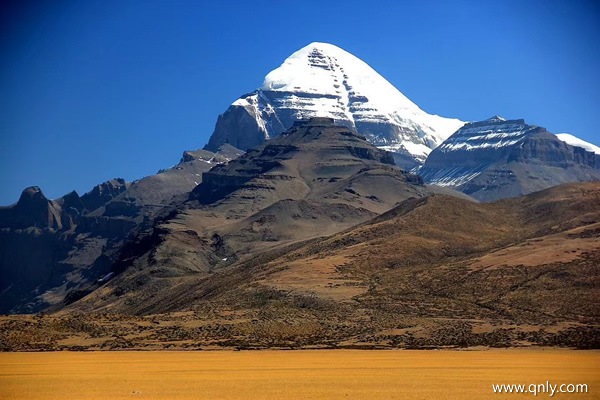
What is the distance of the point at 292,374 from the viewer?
216 feet

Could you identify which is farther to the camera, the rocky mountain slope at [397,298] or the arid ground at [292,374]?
the rocky mountain slope at [397,298]

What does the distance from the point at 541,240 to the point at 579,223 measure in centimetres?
1970

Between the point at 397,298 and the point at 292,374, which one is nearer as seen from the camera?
the point at 292,374

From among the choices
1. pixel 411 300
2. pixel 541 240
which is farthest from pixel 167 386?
pixel 541 240

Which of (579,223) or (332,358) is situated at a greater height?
(579,223)

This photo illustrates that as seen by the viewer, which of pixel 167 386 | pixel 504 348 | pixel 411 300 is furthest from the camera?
pixel 411 300

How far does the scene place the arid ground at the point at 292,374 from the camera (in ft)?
179

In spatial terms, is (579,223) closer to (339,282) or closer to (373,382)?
(339,282)

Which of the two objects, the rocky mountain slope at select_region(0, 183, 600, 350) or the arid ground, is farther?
the rocky mountain slope at select_region(0, 183, 600, 350)

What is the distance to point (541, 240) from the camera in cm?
16000

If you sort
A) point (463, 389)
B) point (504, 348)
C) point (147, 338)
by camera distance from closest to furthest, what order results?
point (463, 389)
point (504, 348)
point (147, 338)

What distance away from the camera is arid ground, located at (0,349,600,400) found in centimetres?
5459

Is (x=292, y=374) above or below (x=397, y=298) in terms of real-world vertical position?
below

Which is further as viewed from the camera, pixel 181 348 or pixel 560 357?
pixel 181 348
